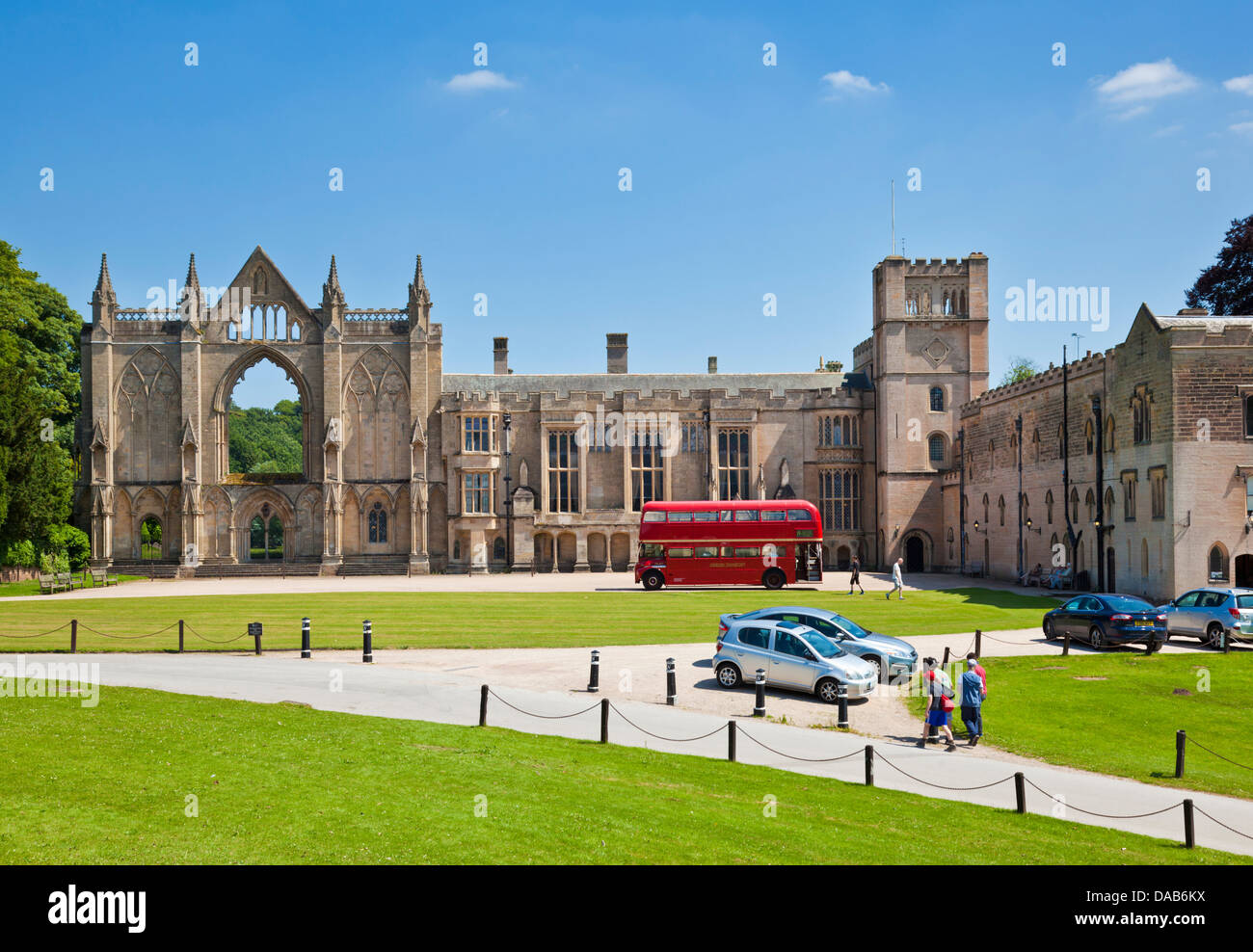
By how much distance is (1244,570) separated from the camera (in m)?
A: 34.8

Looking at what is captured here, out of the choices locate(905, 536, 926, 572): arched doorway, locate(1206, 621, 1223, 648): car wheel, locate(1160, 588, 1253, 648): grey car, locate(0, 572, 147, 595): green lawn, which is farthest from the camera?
locate(905, 536, 926, 572): arched doorway

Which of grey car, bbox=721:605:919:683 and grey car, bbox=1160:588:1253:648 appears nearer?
grey car, bbox=721:605:919:683

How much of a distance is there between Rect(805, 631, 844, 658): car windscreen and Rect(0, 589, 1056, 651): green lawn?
23.4 ft

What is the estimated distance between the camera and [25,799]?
35.4ft

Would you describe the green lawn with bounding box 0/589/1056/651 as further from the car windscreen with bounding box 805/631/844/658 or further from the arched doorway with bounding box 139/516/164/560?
the arched doorway with bounding box 139/516/164/560

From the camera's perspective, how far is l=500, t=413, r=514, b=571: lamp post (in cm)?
6066

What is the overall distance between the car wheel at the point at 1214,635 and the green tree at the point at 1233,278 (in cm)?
3315

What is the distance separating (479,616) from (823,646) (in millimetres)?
15875

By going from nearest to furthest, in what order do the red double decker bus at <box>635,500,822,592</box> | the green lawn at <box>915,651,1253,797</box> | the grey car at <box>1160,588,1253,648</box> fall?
1. the green lawn at <box>915,651,1253,797</box>
2. the grey car at <box>1160,588,1253,648</box>
3. the red double decker bus at <box>635,500,822,592</box>

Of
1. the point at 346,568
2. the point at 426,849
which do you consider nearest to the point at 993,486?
the point at 346,568

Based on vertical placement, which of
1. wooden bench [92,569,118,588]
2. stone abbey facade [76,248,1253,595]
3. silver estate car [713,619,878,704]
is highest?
stone abbey facade [76,248,1253,595]

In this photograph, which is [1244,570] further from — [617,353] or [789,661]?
[617,353]

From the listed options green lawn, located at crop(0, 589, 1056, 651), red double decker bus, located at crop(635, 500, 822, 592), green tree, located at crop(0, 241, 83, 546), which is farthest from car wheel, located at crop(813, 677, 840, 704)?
green tree, located at crop(0, 241, 83, 546)
